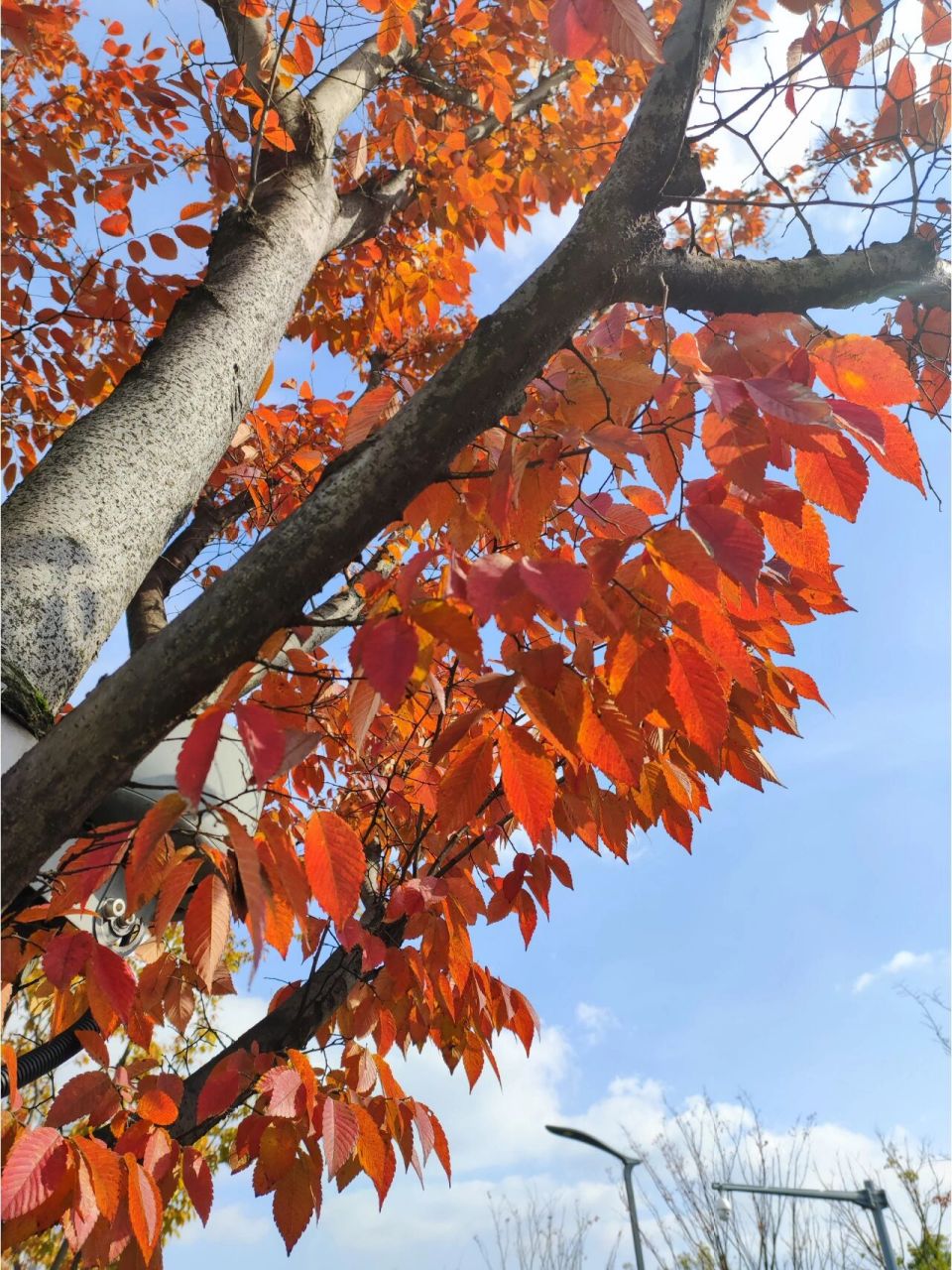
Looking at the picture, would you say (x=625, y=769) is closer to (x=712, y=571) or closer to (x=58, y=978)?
(x=712, y=571)

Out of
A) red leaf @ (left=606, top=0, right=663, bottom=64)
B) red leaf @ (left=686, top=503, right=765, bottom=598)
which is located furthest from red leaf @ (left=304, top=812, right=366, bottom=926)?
red leaf @ (left=606, top=0, right=663, bottom=64)

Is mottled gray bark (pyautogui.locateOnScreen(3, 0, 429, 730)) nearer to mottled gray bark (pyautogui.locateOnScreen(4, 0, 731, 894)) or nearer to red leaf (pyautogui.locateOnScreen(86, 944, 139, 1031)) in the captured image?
mottled gray bark (pyautogui.locateOnScreen(4, 0, 731, 894))

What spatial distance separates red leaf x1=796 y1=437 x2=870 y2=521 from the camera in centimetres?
122

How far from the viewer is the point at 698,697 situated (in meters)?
1.18

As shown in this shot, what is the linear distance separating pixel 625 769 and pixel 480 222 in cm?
410

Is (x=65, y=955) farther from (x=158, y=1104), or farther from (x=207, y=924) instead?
(x=158, y=1104)

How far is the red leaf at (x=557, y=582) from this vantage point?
3.07ft

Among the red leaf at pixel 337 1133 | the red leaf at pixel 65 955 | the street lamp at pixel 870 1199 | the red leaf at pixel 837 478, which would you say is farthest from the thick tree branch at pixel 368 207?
the street lamp at pixel 870 1199

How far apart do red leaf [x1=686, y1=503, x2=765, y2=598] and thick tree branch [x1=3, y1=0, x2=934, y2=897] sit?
37cm

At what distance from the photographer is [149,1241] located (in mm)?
1406

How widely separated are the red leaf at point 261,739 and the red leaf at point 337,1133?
1.13 metres

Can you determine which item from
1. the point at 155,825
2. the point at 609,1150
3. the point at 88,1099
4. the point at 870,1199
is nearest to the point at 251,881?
the point at 155,825

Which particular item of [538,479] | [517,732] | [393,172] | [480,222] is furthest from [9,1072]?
[480,222]

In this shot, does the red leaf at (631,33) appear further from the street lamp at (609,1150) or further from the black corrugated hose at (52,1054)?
the street lamp at (609,1150)
